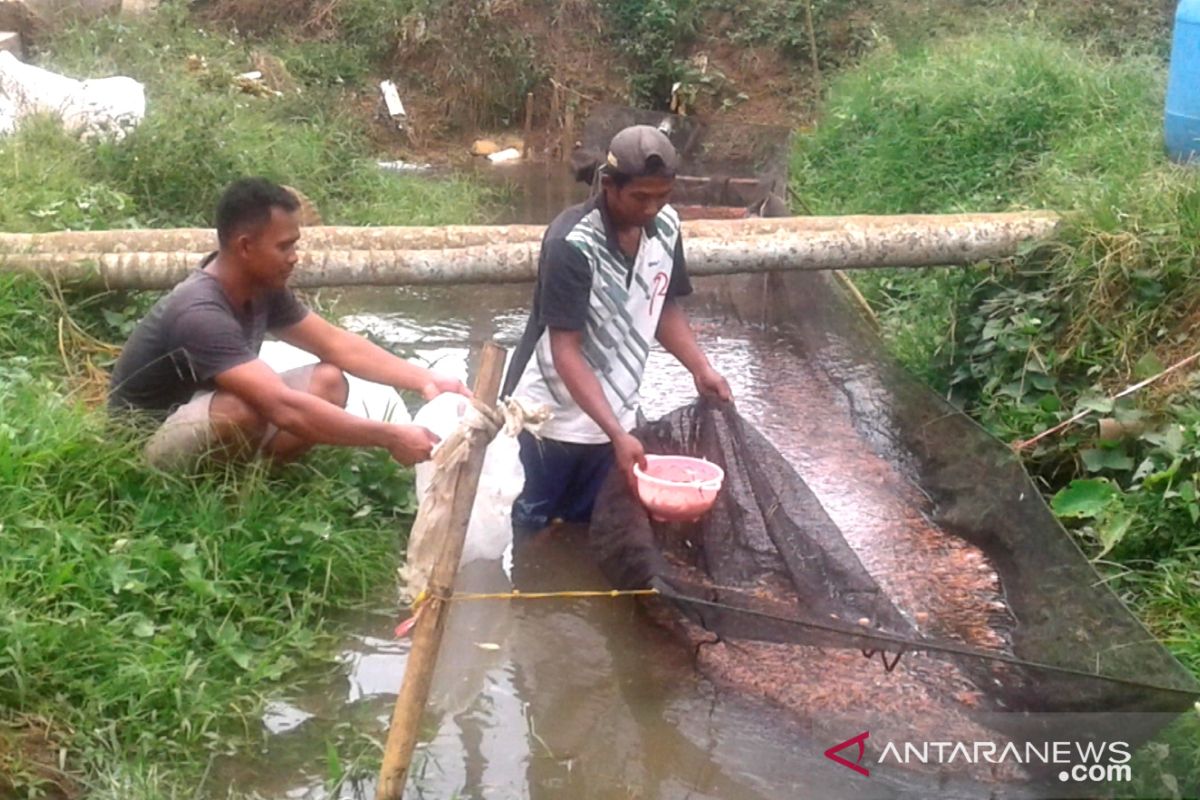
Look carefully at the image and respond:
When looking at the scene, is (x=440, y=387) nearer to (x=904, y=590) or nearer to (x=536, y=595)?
(x=536, y=595)

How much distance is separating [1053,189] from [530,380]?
3.19 m

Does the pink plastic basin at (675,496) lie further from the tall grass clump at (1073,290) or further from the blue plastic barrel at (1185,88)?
the blue plastic barrel at (1185,88)

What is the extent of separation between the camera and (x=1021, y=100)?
7.50 metres

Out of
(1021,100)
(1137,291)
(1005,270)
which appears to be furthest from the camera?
(1021,100)

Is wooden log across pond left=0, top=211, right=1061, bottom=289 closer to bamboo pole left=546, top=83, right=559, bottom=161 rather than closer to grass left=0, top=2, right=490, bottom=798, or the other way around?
grass left=0, top=2, right=490, bottom=798

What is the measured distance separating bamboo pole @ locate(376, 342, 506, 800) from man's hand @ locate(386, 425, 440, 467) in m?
0.55

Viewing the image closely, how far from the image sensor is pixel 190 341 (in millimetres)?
3725

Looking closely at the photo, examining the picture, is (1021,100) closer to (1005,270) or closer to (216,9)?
(1005,270)

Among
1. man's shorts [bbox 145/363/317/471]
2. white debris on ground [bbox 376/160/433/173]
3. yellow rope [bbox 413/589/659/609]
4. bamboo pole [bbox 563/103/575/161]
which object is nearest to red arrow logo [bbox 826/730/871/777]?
yellow rope [bbox 413/589/659/609]

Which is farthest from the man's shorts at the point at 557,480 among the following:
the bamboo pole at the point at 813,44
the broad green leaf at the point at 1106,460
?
the bamboo pole at the point at 813,44

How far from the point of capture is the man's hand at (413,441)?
11.4 ft

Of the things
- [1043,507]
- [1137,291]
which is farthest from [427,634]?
[1137,291]

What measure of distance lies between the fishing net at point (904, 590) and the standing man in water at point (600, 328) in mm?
213

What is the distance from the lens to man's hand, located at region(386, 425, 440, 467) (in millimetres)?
3488
